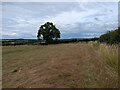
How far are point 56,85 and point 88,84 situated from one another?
1.12 meters

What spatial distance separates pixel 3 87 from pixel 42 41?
8977cm

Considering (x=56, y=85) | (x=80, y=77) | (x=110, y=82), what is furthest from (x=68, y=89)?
(x=80, y=77)

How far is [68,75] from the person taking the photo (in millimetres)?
12250

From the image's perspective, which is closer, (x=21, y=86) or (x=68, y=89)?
(x=68, y=89)

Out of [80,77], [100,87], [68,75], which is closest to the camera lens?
[100,87]

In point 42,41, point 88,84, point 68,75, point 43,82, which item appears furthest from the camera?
point 42,41

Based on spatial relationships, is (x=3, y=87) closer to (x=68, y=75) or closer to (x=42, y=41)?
(x=68, y=75)

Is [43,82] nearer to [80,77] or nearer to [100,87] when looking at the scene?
[80,77]

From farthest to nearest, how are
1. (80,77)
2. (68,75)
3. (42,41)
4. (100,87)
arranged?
(42,41)
(68,75)
(80,77)
(100,87)

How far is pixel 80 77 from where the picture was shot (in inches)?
452

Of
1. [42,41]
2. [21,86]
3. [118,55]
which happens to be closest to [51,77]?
[21,86]

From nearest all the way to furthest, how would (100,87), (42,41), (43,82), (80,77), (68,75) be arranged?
(100,87) → (43,82) → (80,77) → (68,75) → (42,41)

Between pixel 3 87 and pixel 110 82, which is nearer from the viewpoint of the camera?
pixel 110 82

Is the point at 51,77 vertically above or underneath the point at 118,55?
underneath
